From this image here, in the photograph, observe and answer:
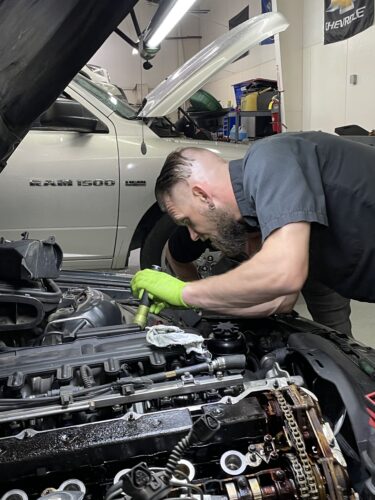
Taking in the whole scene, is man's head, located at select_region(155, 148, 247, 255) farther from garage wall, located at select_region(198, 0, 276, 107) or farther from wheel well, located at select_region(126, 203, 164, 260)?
garage wall, located at select_region(198, 0, 276, 107)

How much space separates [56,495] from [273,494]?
1.38 feet

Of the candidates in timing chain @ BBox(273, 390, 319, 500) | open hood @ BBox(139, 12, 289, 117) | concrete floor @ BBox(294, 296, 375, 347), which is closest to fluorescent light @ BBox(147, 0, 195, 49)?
open hood @ BBox(139, 12, 289, 117)

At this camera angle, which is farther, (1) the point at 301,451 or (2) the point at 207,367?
(2) the point at 207,367

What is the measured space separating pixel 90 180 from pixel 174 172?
1675 mm

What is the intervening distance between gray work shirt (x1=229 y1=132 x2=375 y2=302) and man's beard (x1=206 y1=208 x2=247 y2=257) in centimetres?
7

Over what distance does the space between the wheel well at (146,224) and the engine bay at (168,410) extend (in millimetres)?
1966

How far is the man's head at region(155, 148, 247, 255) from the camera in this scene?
1.68 metres

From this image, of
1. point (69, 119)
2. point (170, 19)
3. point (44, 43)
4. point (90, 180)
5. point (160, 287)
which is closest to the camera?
point (44, 43)

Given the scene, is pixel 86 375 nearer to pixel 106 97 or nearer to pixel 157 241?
pixel 157 241

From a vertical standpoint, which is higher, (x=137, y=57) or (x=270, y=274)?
(x=137, y=57)

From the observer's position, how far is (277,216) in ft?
4.56

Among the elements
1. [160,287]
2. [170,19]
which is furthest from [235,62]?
[160,287]

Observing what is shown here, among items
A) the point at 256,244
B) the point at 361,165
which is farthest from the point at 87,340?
the point at 361,165

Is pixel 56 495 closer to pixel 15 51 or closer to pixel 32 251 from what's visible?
pixel 32 251
